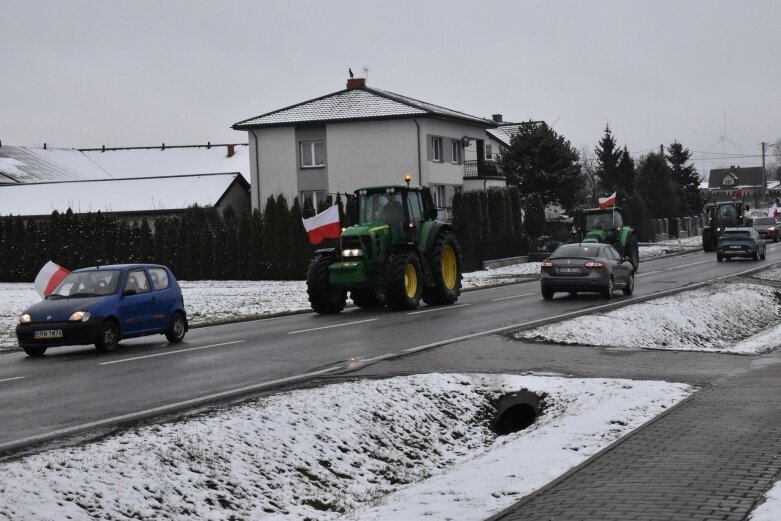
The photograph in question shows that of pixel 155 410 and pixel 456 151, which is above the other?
pixel 456 151

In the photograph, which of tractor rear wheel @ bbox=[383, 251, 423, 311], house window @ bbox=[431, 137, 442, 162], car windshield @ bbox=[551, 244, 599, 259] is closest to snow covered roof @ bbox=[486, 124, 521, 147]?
house window @ bbox=[431, 137, 442, 162]

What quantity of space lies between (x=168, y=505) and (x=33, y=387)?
5892mm

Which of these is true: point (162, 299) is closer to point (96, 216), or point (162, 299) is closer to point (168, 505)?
point (168, 505)

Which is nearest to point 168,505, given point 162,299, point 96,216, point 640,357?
point 640,357

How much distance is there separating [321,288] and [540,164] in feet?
165

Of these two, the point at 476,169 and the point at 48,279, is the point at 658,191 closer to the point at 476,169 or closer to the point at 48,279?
the point at 476,169

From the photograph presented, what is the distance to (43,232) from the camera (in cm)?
5034

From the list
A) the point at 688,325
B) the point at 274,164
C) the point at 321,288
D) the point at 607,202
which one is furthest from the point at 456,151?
the point at 688,325

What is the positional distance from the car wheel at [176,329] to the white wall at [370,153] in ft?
128

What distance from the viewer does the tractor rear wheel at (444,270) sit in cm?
2658

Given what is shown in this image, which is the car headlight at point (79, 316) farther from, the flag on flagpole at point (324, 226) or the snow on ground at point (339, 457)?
the flag on flagpole at point (324, 226)

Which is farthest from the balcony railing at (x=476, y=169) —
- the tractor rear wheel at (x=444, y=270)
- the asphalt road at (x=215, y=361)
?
the tractor rear wheel at (x=444, y=270)

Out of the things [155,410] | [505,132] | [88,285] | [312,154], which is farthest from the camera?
[505,132]

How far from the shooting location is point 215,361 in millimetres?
16188
